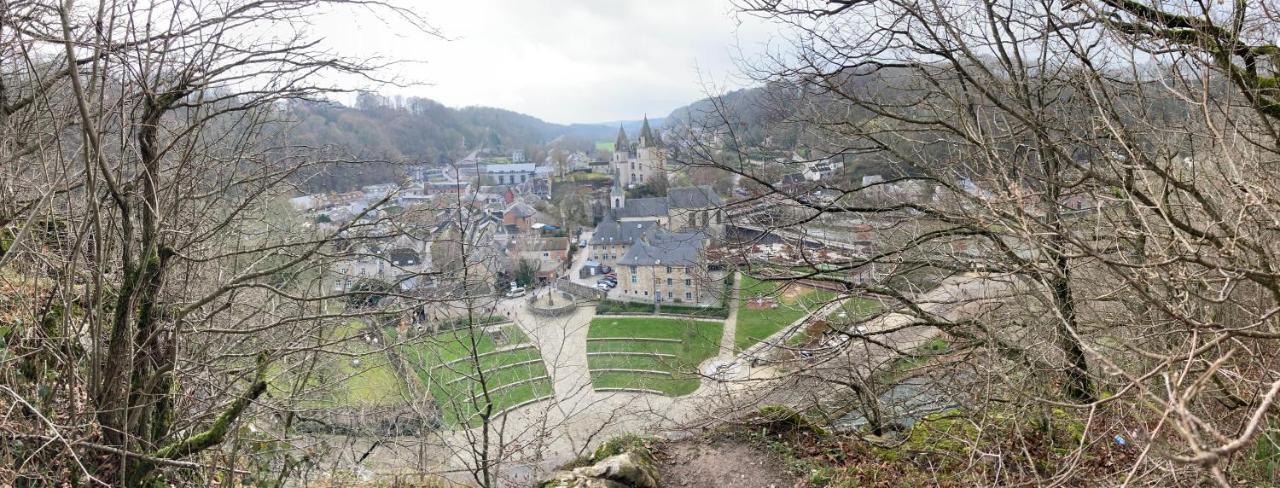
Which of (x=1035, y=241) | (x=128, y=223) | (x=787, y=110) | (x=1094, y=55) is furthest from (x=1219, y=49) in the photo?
(x=128, y=223)

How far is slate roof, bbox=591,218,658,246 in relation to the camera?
3512cm

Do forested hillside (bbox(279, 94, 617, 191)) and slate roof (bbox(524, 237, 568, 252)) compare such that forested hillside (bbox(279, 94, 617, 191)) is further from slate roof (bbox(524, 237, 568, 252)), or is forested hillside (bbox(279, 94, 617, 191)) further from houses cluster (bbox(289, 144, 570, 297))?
slate roof (bbox(524, 237, 568, 252))

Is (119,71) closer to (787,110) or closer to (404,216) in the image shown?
(404,216)

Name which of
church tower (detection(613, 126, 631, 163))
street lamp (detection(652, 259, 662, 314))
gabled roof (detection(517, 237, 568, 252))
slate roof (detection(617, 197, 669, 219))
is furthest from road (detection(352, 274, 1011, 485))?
church tower (detection(613, 126, 631, 163))

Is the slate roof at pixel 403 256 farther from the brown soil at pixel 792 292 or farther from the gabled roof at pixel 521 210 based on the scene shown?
the gabled roof at pixel 521 210

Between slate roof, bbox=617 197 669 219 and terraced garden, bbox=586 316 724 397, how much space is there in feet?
46.8

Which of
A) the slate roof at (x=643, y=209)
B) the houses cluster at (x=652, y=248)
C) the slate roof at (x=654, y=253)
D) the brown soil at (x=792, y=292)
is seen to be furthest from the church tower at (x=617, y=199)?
the brown soil at (x=792, y=292)

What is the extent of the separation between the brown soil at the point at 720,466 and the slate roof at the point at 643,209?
33.7 meters

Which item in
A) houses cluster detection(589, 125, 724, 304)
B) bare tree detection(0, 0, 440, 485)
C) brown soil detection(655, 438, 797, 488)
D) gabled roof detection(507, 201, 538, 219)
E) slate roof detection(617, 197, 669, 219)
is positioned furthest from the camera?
gabled roof detection(507, 201, 538, 219)

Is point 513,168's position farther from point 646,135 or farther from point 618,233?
point 618,233

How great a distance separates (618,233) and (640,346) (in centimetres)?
1373

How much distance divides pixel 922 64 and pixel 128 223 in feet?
15.8

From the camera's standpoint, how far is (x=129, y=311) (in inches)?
94.0

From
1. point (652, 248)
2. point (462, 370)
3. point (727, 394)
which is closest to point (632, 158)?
point (652, 248)
